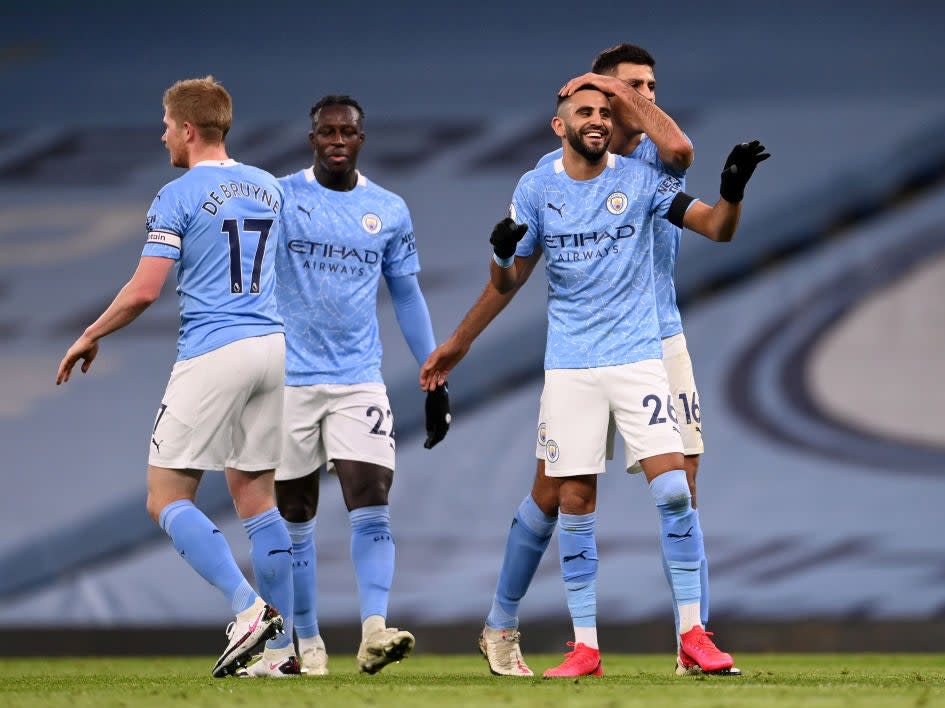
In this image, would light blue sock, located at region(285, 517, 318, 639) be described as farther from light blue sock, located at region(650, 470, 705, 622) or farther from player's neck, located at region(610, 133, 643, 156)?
player's neck, located at region(610, 133, 643, 156)

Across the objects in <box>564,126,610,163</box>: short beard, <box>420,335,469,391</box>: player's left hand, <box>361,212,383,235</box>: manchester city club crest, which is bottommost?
<box>420,335,469,391</box>: player's left hand

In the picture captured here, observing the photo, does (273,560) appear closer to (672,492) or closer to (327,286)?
(327,286)

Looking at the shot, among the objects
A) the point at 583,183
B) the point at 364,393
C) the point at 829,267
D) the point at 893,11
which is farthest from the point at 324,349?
the point at 893,11

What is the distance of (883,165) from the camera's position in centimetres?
962

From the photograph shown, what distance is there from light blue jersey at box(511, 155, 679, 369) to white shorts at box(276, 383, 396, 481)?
2.82 feet

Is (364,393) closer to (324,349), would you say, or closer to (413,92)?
(324,349)

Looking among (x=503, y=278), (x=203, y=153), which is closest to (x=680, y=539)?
(x=503, y=278)

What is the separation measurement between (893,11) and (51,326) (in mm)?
5870

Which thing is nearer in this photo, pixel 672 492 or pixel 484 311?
pixel 672 492

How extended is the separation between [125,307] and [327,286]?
1071 millimetres

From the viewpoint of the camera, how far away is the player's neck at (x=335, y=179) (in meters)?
5.85

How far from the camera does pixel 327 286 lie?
5777mm

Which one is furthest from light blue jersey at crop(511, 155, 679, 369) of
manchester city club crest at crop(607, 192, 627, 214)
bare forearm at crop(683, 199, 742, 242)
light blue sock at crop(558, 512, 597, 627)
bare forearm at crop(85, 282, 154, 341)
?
bare forearm at crop(85, 282, 154, 341)

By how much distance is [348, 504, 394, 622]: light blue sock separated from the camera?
5406 mm
